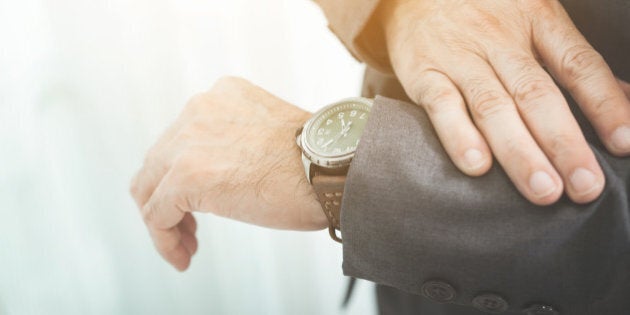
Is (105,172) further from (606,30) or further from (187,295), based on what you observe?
(606,30)

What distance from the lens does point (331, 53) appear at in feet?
5.24

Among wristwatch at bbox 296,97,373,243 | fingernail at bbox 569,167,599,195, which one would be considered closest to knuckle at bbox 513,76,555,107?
fingernail at bbox 569,167,599,195

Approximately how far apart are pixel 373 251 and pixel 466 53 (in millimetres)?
296

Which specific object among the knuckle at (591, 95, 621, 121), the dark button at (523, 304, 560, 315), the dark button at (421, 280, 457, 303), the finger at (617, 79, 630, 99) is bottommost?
the dark button at (523, 304, 560, 315)

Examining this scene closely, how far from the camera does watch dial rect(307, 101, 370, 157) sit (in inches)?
31.9

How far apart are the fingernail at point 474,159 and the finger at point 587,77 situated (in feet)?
0.50

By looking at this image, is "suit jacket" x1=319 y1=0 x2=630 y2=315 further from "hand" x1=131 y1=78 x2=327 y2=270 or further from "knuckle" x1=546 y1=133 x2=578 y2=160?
"hand" x1=131 y1=78 x2=327 y2=270

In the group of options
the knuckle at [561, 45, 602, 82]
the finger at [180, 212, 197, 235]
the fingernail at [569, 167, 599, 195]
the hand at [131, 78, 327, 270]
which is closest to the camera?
the fingernail at [569, 167, 599, 195]

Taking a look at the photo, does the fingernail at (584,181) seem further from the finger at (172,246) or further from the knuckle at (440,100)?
the finger at (172,246)

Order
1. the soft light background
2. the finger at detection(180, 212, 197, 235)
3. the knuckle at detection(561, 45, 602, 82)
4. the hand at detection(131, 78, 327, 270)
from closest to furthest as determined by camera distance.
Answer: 1. the knuckle at detection(561, 45, 602, 82)
2. the hand at detection(131, 78, 327, 270)
3. the finger at detection(180, 212, 197, 235)
4. the soft light background

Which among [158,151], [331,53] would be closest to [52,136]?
[158,151]

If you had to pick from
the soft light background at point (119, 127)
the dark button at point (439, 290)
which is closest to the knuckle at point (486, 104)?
the dark button at point (439, 290)

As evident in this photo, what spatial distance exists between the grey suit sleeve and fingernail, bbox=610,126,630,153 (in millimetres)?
14

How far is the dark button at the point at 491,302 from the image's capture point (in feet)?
2.23
